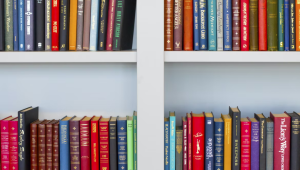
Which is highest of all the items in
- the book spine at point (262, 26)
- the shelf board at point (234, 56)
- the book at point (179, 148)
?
the book spine at point (262, 26)

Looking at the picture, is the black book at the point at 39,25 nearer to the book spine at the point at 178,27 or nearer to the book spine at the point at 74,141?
the book spine at the point at 74,141

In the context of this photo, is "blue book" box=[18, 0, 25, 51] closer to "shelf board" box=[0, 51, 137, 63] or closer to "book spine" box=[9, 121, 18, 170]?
"shelf board" box=[0, 51, 137, 63]

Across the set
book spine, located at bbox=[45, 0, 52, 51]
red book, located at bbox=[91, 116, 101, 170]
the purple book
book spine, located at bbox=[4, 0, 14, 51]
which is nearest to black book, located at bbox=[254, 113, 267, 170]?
the purple book

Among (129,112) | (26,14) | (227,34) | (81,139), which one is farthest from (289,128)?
(26,14)

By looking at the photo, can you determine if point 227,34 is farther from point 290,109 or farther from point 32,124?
point 32,124

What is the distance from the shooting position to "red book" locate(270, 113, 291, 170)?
3.22 ft

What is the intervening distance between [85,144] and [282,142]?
70cm

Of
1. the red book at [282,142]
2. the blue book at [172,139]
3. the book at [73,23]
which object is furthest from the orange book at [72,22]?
the red book at [282,142]

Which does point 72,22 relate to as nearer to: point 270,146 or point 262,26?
point 262,26

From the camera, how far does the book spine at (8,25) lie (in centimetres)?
95

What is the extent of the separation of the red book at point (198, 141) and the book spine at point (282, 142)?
259 millimetres

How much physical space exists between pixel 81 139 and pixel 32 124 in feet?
0.62

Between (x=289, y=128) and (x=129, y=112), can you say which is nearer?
(x=289, y=128)

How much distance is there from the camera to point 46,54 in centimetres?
92
